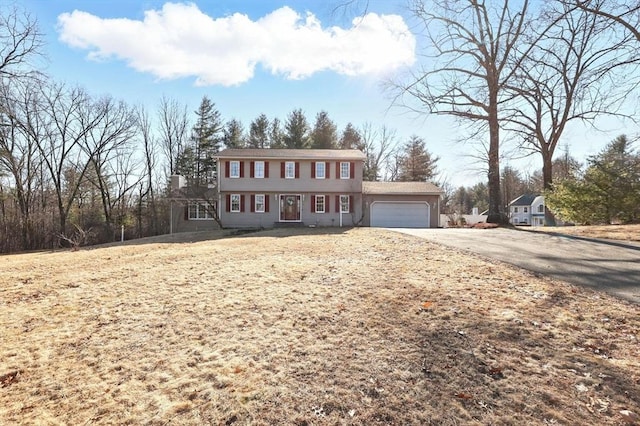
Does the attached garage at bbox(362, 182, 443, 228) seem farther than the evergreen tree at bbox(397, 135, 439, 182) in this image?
No

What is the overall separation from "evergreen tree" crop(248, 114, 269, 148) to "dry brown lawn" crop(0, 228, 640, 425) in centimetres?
3524

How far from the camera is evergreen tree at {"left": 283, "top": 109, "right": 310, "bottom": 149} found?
37.5m

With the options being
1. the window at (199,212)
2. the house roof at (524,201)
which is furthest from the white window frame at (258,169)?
the house roof at (524,201)

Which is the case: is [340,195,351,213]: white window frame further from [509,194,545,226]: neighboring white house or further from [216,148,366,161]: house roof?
[509,194,545,226]: neighboring white house

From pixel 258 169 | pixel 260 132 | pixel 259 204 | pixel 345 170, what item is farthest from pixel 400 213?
pixel 260 132

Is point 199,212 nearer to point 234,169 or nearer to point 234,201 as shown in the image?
point 234,201

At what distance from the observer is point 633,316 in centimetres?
444

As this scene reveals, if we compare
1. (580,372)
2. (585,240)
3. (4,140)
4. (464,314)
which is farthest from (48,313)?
(4,140)

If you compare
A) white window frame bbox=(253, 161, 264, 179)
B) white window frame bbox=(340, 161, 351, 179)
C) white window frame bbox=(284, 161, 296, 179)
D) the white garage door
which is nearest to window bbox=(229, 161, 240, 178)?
white window frame bbox=(253, 161, 264, 179)

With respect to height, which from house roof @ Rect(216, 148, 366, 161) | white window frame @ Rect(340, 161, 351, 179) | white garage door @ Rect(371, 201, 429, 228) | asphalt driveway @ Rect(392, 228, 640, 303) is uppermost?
house roof @ Rect(216, 148, 366, 161)

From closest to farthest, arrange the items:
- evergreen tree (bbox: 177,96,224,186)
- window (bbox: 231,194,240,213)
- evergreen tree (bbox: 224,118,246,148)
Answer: window (bbox: 231,194,240,213) < evergreen tree (bbox: 177,96,224,186) < evergreen tree (bbox: 224,118,246,148)

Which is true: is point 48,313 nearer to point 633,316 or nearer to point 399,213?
point 633,316

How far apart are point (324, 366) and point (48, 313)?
4.77 meters

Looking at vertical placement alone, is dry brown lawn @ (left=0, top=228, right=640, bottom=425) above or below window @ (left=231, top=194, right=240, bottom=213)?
below
